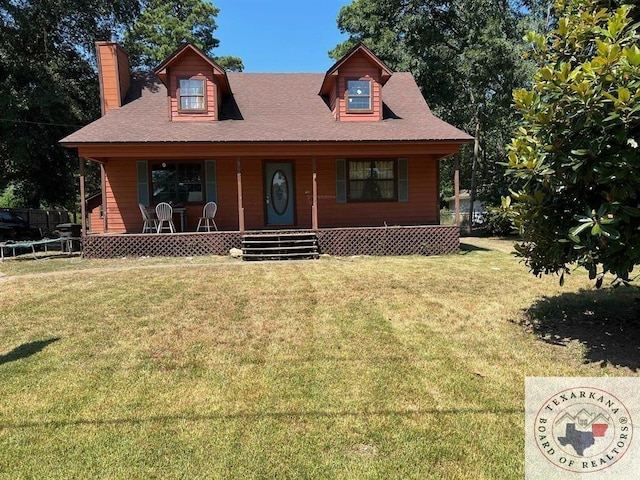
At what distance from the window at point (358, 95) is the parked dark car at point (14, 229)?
1503 centimetres

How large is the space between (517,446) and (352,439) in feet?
3.52

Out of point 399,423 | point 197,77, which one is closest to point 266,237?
point 197,77

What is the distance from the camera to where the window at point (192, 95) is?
12.8 metres

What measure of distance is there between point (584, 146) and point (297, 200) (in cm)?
1029

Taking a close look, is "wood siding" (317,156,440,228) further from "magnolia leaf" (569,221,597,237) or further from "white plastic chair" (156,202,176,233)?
"magnolia leaf" (569,221,597,237)

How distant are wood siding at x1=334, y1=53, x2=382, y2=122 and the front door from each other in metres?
2.33

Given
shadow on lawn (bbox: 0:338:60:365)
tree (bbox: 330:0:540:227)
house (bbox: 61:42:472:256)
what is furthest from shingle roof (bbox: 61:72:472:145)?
shadow on lawn (bbox: 0:338:60:365)

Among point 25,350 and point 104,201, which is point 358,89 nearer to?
point 104,201

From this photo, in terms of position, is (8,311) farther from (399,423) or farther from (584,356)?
(584,356)

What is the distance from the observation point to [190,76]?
41.8 ft

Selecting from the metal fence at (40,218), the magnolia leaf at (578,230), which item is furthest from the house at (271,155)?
the metal fence at (40,218)

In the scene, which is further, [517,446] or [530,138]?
[530,138]

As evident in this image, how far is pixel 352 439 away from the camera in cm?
293

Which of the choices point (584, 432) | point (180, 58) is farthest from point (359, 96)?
point (584, 432)
